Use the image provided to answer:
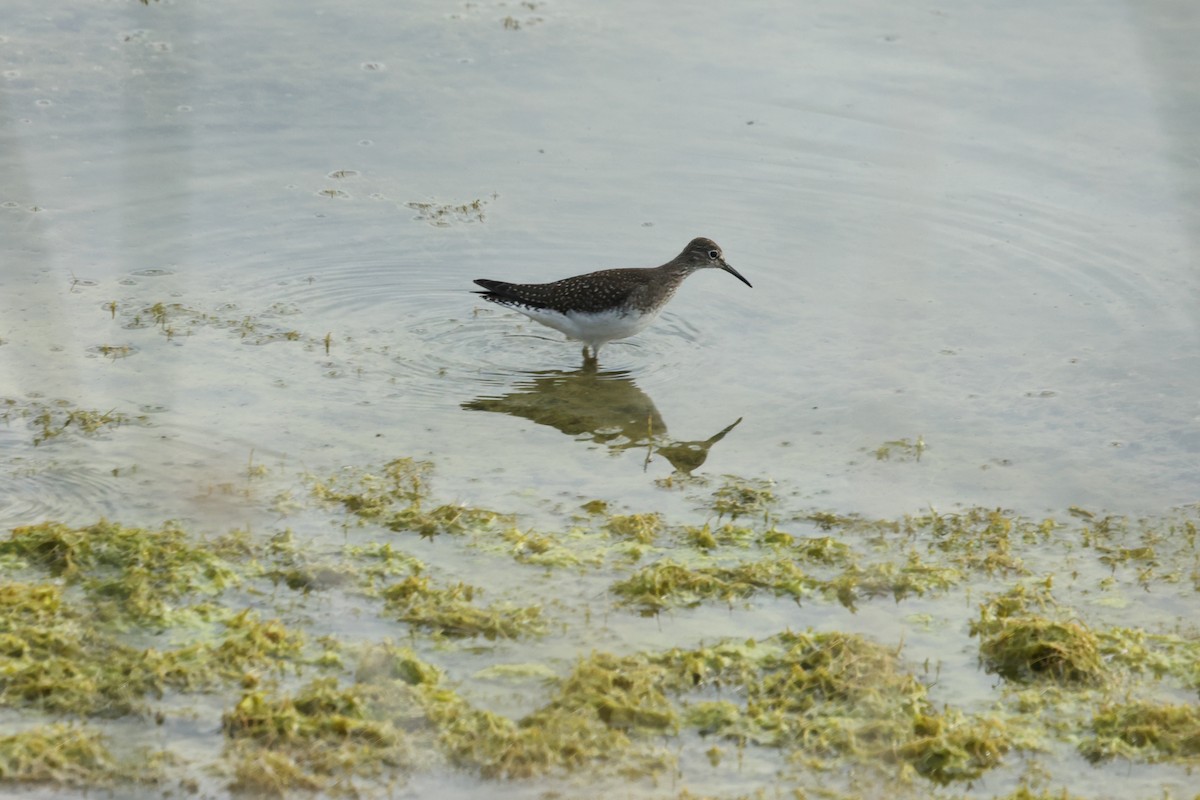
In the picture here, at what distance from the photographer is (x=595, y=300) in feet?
32.3

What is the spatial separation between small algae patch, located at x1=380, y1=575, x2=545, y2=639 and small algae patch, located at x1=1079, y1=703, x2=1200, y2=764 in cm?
225

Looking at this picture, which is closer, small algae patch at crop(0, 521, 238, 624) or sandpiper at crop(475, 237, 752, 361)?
small algae patch at crop(0, 521, 238, 624)

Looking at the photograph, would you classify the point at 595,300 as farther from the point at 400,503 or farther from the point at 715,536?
the point at 715,536

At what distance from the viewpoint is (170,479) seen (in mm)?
7605

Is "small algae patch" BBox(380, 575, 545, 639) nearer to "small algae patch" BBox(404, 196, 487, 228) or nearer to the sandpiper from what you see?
the sandpiper

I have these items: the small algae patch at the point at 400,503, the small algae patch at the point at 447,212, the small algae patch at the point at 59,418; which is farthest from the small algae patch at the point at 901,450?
the small algae patch at the point at 447,212

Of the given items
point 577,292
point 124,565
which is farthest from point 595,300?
point 124,565

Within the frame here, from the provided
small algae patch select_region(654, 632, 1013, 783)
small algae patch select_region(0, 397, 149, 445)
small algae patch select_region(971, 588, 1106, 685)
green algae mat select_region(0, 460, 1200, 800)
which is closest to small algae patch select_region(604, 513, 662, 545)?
green algae mat select_region(0, 460, 1200, 800)

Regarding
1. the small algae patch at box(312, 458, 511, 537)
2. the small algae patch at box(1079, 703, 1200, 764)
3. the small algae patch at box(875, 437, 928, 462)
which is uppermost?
the small algae patch at box(1079, 703, 1200, 764)

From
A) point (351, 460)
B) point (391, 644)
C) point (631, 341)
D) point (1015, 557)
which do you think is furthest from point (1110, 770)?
point (631, 341)

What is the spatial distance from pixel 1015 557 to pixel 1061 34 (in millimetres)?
9039

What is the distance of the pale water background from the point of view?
8.38m

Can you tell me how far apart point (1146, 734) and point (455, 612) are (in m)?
2.78

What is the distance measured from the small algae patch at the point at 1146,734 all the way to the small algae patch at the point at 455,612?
7.38 feet
